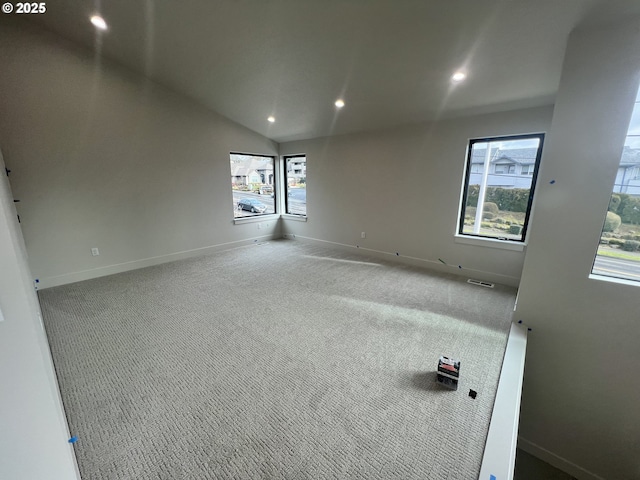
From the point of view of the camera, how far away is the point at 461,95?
9.45 ft

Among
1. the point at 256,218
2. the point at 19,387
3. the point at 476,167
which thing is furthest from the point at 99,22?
the point at 476,167

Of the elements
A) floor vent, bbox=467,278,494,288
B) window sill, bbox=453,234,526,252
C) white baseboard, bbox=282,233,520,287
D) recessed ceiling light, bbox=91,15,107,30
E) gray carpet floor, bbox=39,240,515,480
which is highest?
recessed ceiling light, bbox=91,15,107,30

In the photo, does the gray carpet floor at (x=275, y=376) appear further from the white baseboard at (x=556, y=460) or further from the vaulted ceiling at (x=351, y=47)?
the vaulted ceiling at (x=351, y=47)

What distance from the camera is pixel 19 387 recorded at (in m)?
0.69

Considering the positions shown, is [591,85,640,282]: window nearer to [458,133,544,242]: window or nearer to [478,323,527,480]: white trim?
[478,323,527,480]: white trim

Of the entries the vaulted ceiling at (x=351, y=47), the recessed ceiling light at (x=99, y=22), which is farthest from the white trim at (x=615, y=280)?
the recessed ceiling light at (x=99, y=22)

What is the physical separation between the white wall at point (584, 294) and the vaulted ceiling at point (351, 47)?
0.37m

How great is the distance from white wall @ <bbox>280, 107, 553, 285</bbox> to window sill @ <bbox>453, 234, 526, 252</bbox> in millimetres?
51

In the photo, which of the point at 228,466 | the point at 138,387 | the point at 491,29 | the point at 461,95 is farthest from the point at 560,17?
the point at 138,387

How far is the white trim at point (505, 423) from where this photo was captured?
1.22 metres

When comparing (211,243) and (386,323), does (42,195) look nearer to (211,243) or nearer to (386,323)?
(211,243)

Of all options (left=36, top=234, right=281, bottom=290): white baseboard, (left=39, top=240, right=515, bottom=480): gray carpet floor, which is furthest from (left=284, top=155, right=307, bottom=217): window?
(left=39, top=240, right=515, bottom=480): gray carpet floor

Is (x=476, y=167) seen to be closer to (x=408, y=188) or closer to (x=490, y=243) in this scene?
(x=408, y=188)

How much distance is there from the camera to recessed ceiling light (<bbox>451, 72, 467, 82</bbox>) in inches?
98.6
